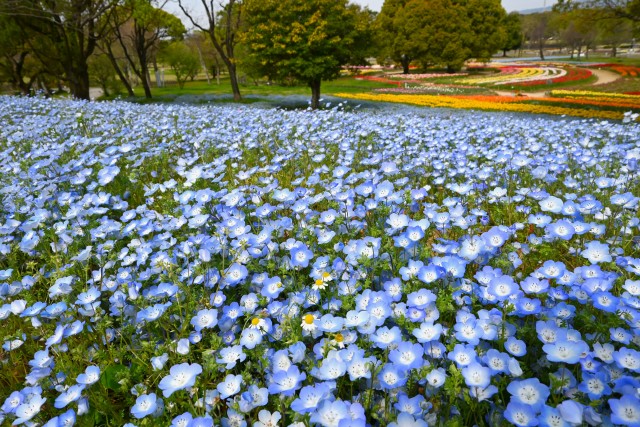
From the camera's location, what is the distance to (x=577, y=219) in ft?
8.03

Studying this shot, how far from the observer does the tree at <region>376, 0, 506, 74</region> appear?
3644cm

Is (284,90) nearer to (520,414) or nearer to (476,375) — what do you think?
(476,375)

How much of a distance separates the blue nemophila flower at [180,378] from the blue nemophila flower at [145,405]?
43 mm

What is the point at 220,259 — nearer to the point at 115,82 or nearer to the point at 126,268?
the point at 126,268

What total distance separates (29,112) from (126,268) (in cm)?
828

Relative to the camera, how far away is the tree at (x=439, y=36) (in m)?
36.4

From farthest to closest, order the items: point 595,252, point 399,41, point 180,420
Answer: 1. point 399,41
2. point 595,252
3. point 180,420

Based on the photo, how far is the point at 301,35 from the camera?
14883 millimetres

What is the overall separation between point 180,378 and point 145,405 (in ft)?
0.46

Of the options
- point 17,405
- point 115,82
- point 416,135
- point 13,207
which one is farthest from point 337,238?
point 115,82

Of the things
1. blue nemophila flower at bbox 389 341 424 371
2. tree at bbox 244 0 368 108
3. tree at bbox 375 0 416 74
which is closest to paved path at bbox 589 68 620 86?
tree at bbox 375 0 416 74

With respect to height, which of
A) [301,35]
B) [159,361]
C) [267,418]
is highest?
[301,35]

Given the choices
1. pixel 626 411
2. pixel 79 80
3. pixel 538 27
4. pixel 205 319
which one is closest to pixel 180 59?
pixel 79 80

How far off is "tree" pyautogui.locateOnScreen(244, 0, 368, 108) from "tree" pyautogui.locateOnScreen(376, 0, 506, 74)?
68.3ft
